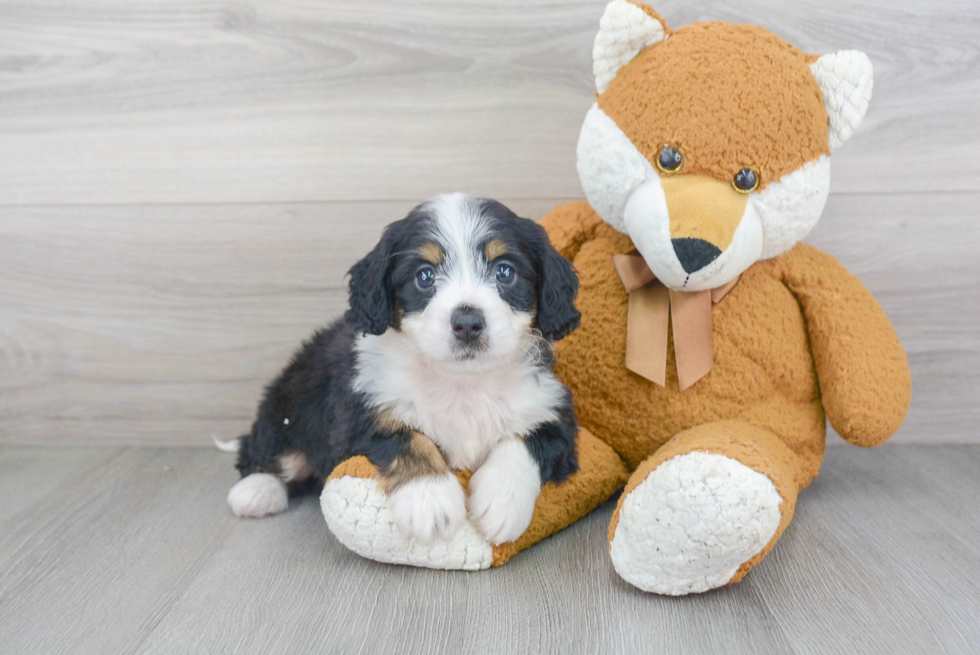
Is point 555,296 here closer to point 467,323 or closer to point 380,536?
point 467,323

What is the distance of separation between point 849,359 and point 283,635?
1300mm

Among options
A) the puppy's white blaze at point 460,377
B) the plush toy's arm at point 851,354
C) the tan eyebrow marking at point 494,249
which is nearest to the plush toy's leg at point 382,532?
the puppy's white blaze at point 460,377

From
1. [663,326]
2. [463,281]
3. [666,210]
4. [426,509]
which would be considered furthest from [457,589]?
[666,210]

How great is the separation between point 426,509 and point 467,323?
1.18ft

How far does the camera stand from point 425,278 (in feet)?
5.08

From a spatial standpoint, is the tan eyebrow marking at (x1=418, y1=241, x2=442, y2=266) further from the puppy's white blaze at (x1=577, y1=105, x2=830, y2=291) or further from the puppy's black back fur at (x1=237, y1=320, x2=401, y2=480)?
the puppy's white blaze at (x1=577, y1=105, x2=830, y2=291)

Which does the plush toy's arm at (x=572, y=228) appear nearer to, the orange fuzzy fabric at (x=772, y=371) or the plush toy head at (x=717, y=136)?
the orange fuzzy fabric at (x=772, y=371)

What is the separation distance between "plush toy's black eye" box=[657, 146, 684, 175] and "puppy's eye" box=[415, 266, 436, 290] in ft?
1.70

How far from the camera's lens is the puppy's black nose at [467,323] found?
55.9 inches

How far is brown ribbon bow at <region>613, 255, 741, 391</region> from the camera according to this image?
169 centimetres

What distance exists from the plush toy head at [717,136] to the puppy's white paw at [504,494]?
0.49 meters

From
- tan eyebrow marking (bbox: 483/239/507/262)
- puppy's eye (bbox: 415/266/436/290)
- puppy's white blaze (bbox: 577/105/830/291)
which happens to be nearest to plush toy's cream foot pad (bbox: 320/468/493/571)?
puppy's eye (bbox: 415/266/436/290)

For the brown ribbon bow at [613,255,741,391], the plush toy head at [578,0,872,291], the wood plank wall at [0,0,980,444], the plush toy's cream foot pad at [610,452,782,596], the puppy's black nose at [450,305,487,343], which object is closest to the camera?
the plush toy's cream foot pad at [610,452,782,596]

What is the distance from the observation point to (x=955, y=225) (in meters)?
2.19
